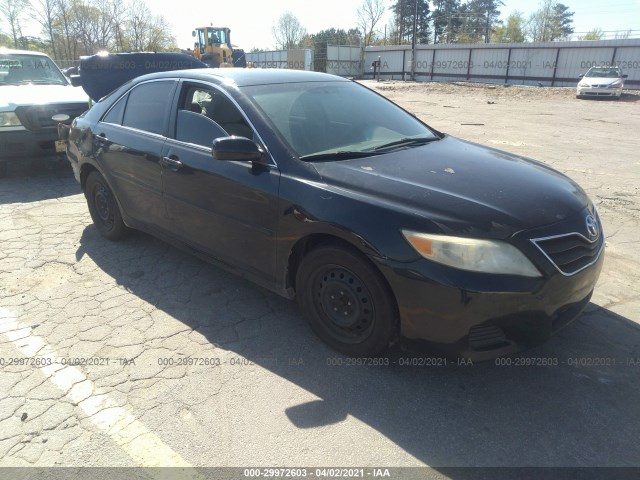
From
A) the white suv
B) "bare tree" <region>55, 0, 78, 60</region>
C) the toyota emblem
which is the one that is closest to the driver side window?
the toyota emblem

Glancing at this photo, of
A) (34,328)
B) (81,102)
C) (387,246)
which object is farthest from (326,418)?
(81,102)

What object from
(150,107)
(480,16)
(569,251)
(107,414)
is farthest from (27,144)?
(480,16)

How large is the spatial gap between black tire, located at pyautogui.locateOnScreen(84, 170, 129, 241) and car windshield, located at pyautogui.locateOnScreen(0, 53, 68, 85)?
4666mm

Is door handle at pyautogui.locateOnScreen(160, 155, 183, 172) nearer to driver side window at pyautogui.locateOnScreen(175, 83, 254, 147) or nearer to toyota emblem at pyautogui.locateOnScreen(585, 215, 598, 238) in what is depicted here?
driver side window at pyautogui.locateOnScreen(175, 83, 254, 147)

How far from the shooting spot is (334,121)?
11.0 feet

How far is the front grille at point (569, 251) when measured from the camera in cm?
238

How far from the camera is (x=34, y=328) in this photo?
3273 mm

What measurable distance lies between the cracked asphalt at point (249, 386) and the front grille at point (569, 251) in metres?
0.69

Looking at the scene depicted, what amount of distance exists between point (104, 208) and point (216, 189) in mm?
2068

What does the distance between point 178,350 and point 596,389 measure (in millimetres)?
2518

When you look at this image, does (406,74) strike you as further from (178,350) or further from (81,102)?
(178,350)

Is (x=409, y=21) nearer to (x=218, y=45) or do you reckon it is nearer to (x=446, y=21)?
(x=446, y=21)

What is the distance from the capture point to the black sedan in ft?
7.63

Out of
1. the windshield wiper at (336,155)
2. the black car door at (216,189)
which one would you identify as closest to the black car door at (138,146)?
the black car door at (216,189)
